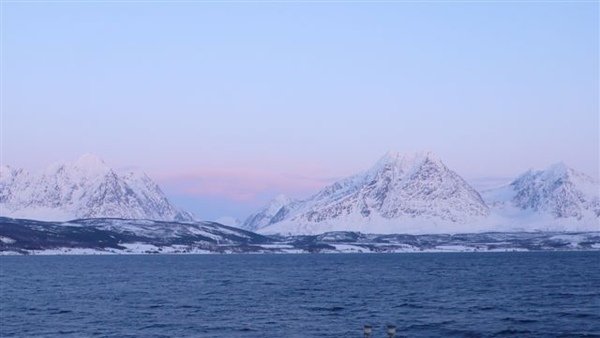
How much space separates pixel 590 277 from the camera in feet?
495

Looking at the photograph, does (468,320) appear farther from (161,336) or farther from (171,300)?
(171,300)

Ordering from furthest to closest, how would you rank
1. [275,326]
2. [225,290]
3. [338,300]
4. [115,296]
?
[225,290] → [115,296] → [338,300] → [275,326]

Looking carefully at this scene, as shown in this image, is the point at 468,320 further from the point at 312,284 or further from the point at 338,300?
the point at 312,284

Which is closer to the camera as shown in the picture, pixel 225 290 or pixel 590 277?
pixel 225 290

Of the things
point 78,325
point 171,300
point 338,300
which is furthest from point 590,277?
point 78,325

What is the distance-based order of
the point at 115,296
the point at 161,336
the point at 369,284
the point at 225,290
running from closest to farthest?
the point at 161,336, the point at 115,296, the point at 225,290, the point at 369,284

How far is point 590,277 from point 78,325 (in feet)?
310

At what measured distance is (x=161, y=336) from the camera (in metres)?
73.4

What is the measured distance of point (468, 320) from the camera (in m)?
82.6

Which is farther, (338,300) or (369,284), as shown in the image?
(369,284)

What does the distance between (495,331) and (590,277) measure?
8199cm

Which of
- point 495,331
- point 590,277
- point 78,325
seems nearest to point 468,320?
point 495,331

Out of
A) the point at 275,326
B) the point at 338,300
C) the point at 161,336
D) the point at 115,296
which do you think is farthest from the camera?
the point at 115,296

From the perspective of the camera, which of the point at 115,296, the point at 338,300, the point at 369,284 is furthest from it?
the point at 369,284
